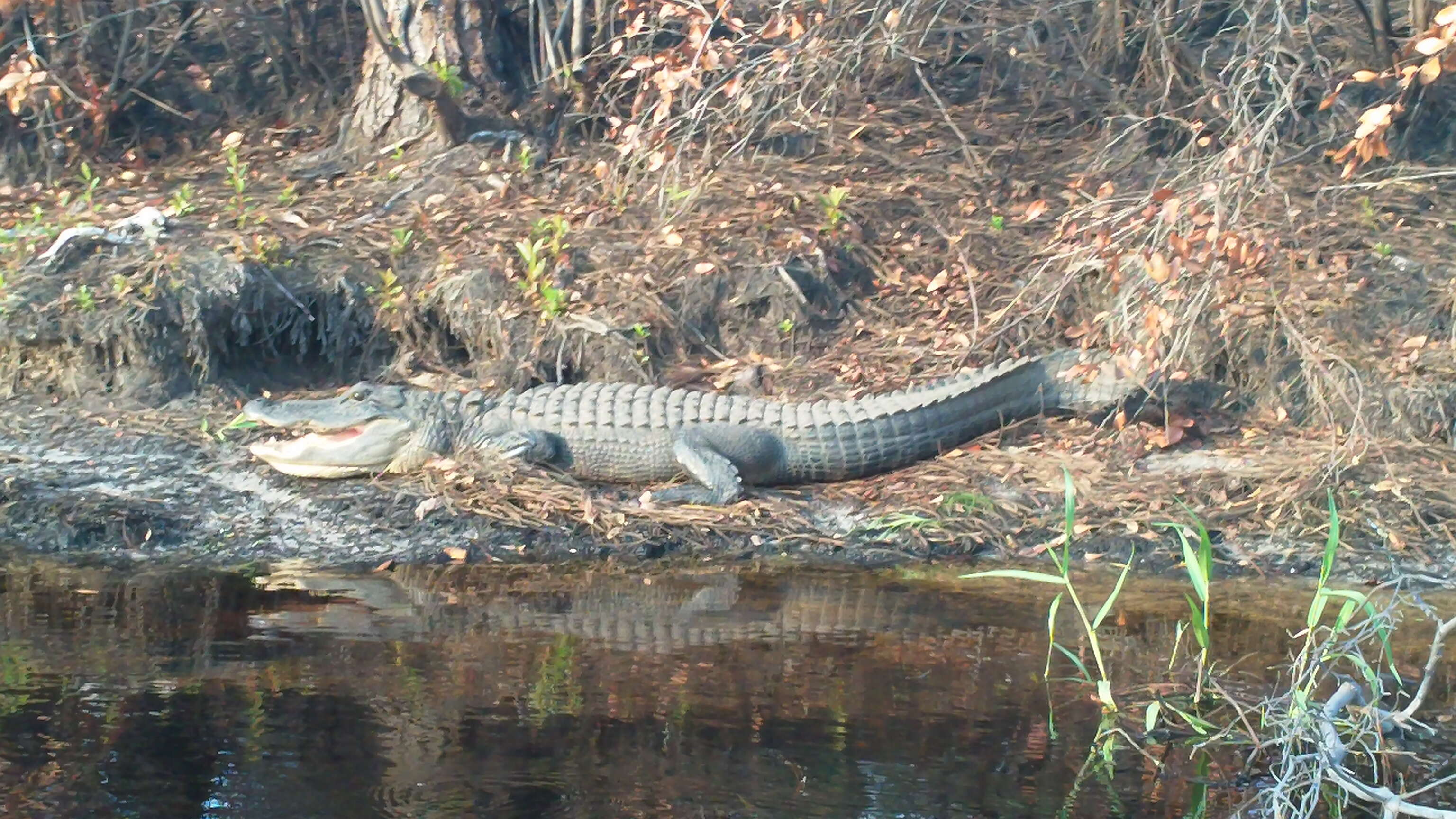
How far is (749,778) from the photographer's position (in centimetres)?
353

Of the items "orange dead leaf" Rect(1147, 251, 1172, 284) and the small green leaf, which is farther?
"orange dead leaf" Rect(1147, 251, 1172, 284)

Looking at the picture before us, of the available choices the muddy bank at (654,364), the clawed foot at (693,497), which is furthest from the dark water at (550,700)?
the clawed foot at (693,497)

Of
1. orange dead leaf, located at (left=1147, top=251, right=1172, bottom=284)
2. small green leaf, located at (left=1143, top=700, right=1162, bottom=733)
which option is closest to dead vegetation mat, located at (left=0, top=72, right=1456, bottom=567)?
orange dead leaf, located at (left=1147, top=251, right=1172, bottom=284)

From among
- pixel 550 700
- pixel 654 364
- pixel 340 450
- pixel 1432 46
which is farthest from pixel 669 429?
pixel 1432 46

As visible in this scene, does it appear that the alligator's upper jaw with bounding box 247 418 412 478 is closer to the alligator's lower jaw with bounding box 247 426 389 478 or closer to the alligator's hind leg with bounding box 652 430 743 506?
the alligator's lower jaw with bounding box 247 426 389 478

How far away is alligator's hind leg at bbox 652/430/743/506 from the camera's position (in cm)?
603

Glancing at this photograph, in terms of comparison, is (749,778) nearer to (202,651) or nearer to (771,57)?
(202,651)

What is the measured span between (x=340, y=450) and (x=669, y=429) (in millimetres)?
1384

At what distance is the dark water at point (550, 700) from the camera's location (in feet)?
11.3

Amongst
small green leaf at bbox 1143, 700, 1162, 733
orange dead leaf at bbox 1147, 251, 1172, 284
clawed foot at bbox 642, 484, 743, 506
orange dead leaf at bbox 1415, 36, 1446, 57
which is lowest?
clawed foot at bbox 642, 484, 743, 506

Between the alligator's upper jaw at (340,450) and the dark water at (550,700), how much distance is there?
980mm

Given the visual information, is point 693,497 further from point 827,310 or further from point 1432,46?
point 1432,46

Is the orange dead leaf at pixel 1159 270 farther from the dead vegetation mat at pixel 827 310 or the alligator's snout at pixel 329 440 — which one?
the alligator's snout at pixel 329 440

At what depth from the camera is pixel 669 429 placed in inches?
248
